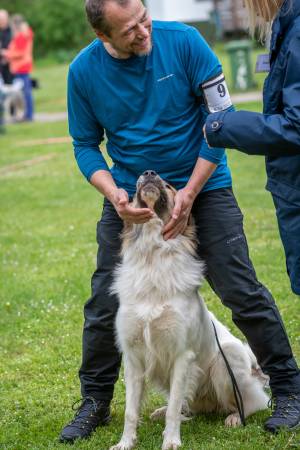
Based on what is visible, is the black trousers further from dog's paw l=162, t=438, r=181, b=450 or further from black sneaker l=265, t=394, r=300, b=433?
dog's paw l=162, t=438, r=181, b=450

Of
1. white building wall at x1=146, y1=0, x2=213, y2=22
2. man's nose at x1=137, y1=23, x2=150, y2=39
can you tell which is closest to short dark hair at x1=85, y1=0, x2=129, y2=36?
man's nose at x1=137, y1=23, x2=150, y2=39

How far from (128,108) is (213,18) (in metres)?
36.5

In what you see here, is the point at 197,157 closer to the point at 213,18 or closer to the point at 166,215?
the point at 166,215

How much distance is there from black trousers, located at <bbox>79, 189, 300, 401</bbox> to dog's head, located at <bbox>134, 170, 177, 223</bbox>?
0.18 metres

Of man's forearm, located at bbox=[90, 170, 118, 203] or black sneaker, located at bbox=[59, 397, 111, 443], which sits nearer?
man's forearm, located at bbox=[90, 170, 118, 203]

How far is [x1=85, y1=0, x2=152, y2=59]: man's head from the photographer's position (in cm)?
423

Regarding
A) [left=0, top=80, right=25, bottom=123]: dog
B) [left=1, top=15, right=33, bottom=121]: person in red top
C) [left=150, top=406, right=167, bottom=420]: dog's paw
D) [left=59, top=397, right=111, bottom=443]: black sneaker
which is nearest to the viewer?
[left=59, top=397, right=111, bottom=443]: black sneaker

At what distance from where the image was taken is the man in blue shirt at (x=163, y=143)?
4426 mm

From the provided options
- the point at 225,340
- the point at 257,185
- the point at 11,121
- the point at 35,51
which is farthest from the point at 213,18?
the point at 225,340

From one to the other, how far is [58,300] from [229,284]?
3381mm

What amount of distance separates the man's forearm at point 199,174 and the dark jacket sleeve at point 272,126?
0.74 m

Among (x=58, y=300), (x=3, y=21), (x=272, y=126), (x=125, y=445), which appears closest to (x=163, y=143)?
(x=272, y=126)

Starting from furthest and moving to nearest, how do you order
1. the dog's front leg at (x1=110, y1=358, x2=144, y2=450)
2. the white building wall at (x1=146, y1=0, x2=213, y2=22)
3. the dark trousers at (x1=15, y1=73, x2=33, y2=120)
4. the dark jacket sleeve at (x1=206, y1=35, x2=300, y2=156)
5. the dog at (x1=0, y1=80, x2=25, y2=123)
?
the white building wall at (x1=146, y1=0, x2=213, y2=22), the dark trousers at (x1=15, y1=73, x2=33, y2=120), the dog at (x1=0, y1=80, x2=25, y2=123), the dog's front leg at (x1=110, y1=358, x2=144, y2=450), the dark jacket sleeve at (x1=206, y1=35, x2=300, y2=156)

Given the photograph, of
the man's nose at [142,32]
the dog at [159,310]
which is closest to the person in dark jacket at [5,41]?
the dog at [159,310]
